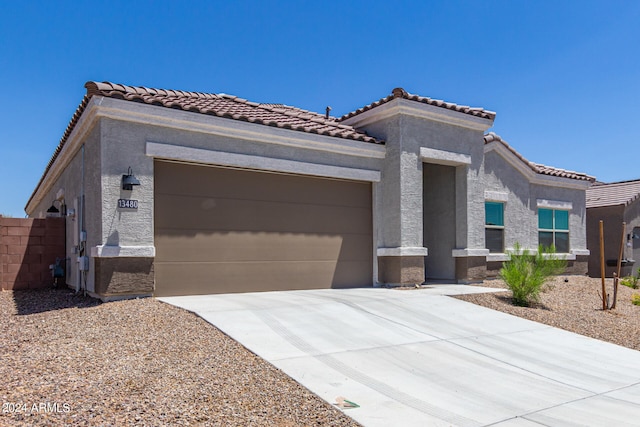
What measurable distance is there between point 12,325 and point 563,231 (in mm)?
17460

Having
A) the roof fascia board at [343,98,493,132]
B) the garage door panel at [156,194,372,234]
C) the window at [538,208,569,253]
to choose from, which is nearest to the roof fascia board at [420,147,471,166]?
the roof fascia board at [343,98,493,132]

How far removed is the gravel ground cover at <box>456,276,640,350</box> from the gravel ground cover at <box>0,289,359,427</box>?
641 centimetres

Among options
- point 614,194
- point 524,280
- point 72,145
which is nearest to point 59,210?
point 72,145

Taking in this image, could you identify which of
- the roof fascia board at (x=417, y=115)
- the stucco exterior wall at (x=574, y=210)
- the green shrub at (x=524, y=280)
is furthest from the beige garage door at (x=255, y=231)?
the stucco exterior wall at (x=574, y=210)

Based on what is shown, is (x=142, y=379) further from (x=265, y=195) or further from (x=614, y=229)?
(x=614, y=229)

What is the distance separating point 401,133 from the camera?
12.7 meters

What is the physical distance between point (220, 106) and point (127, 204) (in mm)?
3658

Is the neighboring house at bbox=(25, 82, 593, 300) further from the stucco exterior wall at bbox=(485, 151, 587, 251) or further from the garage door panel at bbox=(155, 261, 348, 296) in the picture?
the stucco exterior wall at bbox=(485, 151, 587, 251)

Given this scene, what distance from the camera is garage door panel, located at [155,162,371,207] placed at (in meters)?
10.4

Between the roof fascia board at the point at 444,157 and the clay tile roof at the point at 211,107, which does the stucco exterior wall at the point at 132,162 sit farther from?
the roof fascia board at the point at 444,157

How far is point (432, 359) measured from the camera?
277 inches

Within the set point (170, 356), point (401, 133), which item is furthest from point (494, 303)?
point (170, 356)

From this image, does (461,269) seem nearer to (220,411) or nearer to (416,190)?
(416,190)

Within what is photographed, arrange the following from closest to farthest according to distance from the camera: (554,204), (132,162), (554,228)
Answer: (132,162)
(554,204)
(554,228)
